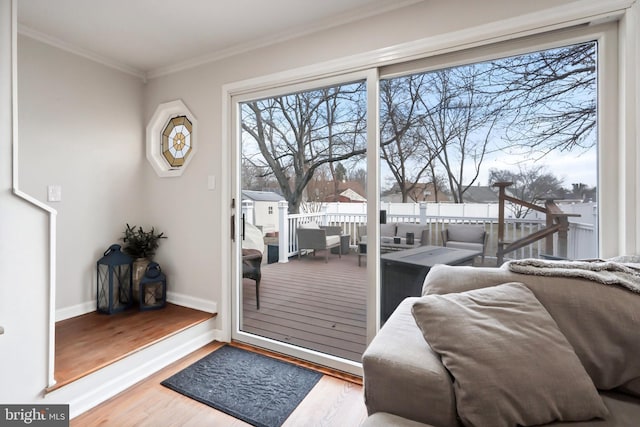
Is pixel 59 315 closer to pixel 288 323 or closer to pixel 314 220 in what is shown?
pixel 288 323

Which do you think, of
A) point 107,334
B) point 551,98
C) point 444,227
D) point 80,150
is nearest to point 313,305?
point 444,227

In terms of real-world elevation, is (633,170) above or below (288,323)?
above

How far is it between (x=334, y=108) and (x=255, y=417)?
79.4 inches

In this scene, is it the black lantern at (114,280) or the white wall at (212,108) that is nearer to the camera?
the white wall at (212,108)

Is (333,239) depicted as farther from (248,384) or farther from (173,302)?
(173,302)

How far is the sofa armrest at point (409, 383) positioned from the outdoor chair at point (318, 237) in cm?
120

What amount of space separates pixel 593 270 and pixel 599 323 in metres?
0.22

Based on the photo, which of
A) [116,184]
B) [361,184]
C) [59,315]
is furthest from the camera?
[116,184]

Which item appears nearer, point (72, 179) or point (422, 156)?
point (422, 156)

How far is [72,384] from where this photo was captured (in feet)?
5.67

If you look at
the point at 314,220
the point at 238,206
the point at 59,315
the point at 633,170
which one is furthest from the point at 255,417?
the point at 633,170

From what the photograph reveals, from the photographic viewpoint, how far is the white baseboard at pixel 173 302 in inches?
101

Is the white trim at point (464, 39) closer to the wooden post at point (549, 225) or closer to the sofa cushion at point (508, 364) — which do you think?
the wooden post at point (549, 225)

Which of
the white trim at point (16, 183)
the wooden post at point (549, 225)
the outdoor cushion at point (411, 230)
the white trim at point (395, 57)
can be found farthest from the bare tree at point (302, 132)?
the white trim at point (16, 183)
